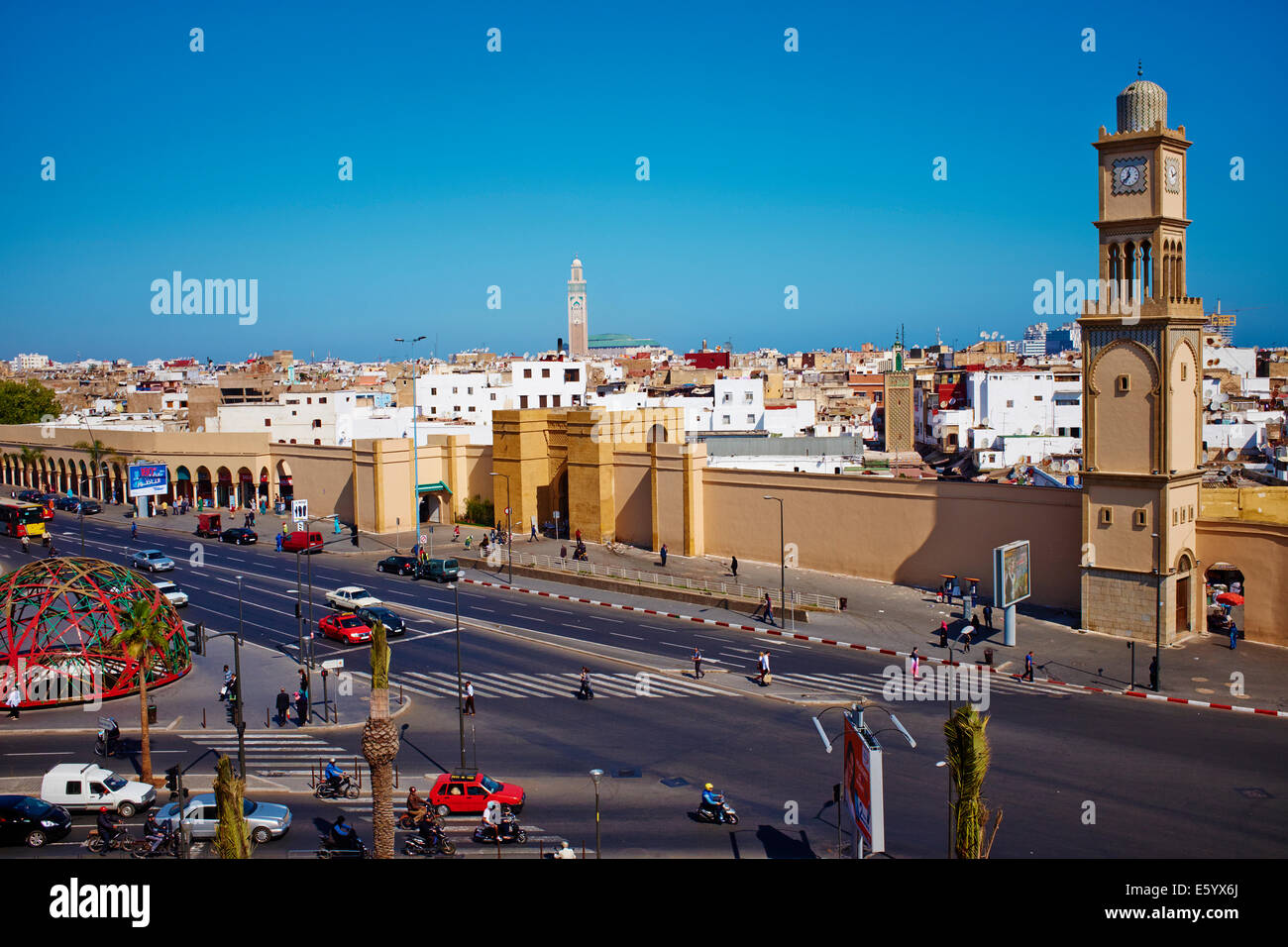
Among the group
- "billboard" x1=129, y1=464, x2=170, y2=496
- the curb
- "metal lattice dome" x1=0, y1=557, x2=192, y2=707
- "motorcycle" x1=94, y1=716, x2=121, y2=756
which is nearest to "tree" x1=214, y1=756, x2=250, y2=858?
"motorcycle" x1=94, y1=716, x2=121, y2=756

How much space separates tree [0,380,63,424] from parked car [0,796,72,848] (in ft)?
312

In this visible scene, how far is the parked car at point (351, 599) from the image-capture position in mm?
40781

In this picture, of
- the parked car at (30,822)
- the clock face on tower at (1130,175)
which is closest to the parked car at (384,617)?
the parked car at (30,822)

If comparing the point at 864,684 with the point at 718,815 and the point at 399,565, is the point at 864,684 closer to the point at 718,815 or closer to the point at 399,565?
the point at 718,815

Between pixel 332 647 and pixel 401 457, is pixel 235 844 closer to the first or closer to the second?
pixel 332 647

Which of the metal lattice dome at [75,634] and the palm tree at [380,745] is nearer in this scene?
the palm tree at [380,745]

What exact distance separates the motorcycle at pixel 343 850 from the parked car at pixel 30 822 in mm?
5719

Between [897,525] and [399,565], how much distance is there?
70.6 feet

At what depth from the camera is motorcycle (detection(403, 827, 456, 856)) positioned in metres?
20.3

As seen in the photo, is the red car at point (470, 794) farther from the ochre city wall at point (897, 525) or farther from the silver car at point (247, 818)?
the ochre city wall at point (897, 525)

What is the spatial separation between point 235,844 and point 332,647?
23944mm

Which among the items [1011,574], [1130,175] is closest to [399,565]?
[1011,574]

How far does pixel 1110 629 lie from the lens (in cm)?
3603
